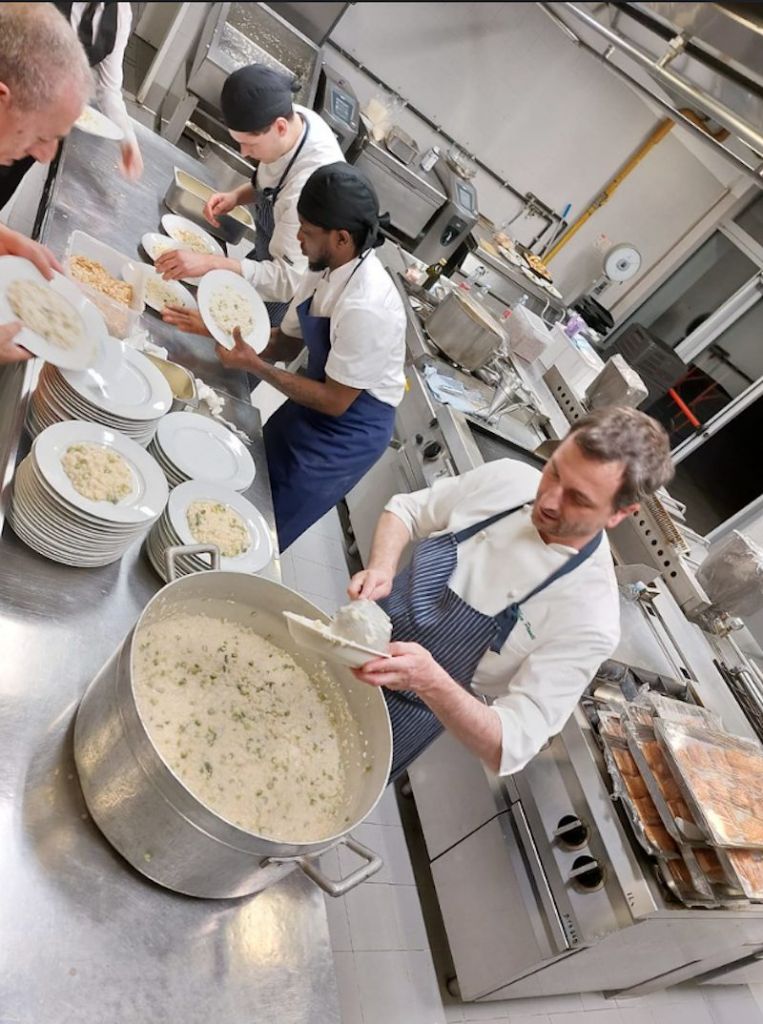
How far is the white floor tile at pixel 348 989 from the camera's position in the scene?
2.19m

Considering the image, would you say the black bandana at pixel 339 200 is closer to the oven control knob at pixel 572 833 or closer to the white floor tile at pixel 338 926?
the oven control knob at pixel 572 833

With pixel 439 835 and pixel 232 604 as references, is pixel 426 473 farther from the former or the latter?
pixel 232 604

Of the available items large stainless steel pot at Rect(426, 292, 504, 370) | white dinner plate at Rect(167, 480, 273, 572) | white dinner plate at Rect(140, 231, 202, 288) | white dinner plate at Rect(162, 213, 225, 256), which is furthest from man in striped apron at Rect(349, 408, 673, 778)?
large stainless steel pot at Rect(426, 292, 504, 370)

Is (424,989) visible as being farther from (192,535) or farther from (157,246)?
(157,246)

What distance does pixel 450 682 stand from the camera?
52.6 inches

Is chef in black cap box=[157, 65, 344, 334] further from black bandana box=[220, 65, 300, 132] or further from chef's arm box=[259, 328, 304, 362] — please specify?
chef's arm box=[259, 328, 304, 362]

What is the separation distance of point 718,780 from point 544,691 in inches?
41.9

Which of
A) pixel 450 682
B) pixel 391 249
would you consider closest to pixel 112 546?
pixel 450 682

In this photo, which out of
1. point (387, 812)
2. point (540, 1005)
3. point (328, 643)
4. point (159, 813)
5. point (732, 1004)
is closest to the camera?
point (159, 813)

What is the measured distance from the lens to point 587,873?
1.98 m

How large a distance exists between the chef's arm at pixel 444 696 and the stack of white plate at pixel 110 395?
797 mm

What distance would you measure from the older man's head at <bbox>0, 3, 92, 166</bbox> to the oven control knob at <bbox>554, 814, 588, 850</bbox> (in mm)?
2229

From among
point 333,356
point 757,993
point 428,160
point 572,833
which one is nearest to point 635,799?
point 572,833

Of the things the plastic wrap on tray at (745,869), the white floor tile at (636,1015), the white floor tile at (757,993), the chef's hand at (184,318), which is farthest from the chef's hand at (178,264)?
the white floor tile at (757,993)
